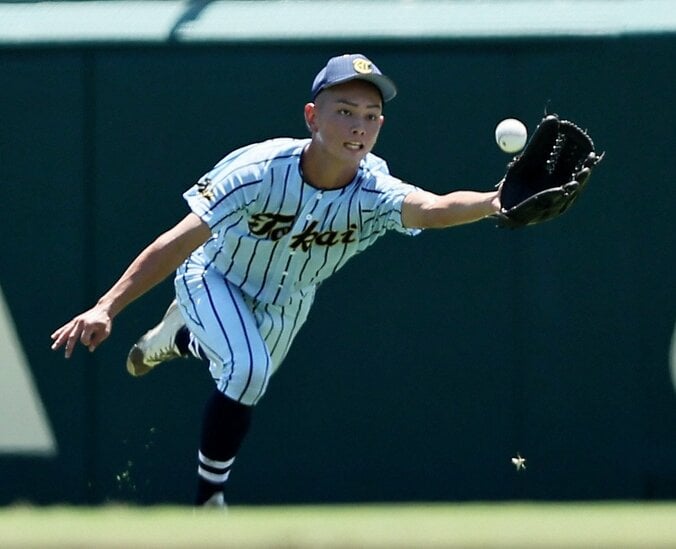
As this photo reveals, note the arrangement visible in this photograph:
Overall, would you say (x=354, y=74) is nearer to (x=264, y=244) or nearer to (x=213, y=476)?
(x=264, y=244)

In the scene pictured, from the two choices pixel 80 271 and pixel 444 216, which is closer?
pixel 444 216

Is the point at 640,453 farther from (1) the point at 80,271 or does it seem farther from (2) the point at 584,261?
(1) the point at 80,271

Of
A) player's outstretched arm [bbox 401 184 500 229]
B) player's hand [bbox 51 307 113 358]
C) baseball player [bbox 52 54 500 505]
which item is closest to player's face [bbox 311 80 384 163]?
baseball player [bbox 52 54 500 505]

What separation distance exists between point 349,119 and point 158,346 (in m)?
1.28

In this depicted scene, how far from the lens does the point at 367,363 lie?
19.5 feet

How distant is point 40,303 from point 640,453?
91.8 inches

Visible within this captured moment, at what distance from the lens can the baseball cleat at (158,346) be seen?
546 centimetres

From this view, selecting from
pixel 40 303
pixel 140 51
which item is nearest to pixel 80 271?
pixel 40 303

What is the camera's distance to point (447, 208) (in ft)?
14.4

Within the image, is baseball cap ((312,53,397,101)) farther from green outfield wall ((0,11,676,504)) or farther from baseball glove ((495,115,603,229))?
green outfield wall ((0,11,676,504))

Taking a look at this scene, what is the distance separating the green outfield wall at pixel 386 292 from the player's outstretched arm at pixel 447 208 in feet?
4.15

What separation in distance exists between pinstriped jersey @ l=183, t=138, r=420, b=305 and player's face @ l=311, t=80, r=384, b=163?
13 cm

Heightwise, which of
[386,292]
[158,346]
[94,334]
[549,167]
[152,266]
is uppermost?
[549,167]

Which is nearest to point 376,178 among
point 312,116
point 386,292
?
point 312,116
